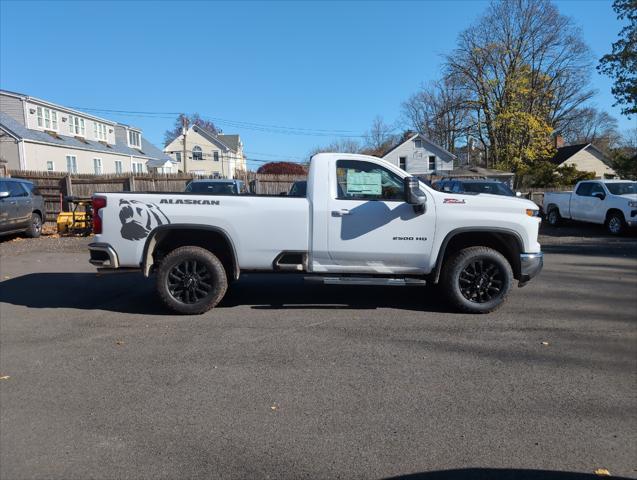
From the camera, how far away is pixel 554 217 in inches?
715

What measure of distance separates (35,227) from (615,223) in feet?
59.3

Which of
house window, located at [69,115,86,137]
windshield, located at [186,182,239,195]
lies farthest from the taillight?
house window, located at [69,115,86,137]

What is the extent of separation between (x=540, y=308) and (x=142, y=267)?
211 inches

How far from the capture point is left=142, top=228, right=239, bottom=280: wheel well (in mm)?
6172

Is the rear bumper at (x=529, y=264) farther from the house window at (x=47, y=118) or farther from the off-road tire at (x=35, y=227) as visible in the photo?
the house window at (x=47, y=118)

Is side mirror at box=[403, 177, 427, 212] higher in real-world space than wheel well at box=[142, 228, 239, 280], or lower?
higher

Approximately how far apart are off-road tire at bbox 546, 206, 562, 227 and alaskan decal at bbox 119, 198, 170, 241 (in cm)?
1604

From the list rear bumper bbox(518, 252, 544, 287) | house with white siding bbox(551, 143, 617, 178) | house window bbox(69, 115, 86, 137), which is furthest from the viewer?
house with white siding bbox(551, 143, 617, 178)

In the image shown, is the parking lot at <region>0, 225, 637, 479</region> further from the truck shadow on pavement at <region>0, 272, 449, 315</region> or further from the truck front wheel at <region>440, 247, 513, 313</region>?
the truck front wheel at <region>440, 247, 513, 313</region>

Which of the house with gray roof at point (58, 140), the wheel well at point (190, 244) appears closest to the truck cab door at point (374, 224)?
the wheel well at point (190, 244)

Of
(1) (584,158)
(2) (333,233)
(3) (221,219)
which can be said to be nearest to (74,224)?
(3) (221,219)

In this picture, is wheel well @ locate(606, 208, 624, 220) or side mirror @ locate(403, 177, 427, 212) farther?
wheel well @ locate(606, 208, 624, 220)

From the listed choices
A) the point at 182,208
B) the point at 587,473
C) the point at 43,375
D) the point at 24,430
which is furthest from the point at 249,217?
the point at 587,473

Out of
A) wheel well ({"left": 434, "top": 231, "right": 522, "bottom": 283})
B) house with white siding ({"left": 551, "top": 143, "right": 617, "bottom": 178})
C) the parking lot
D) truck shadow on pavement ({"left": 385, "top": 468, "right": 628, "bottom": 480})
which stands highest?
house with white siding ({"left": 551, "top": 143, "right": 617, "bottom": 178})
